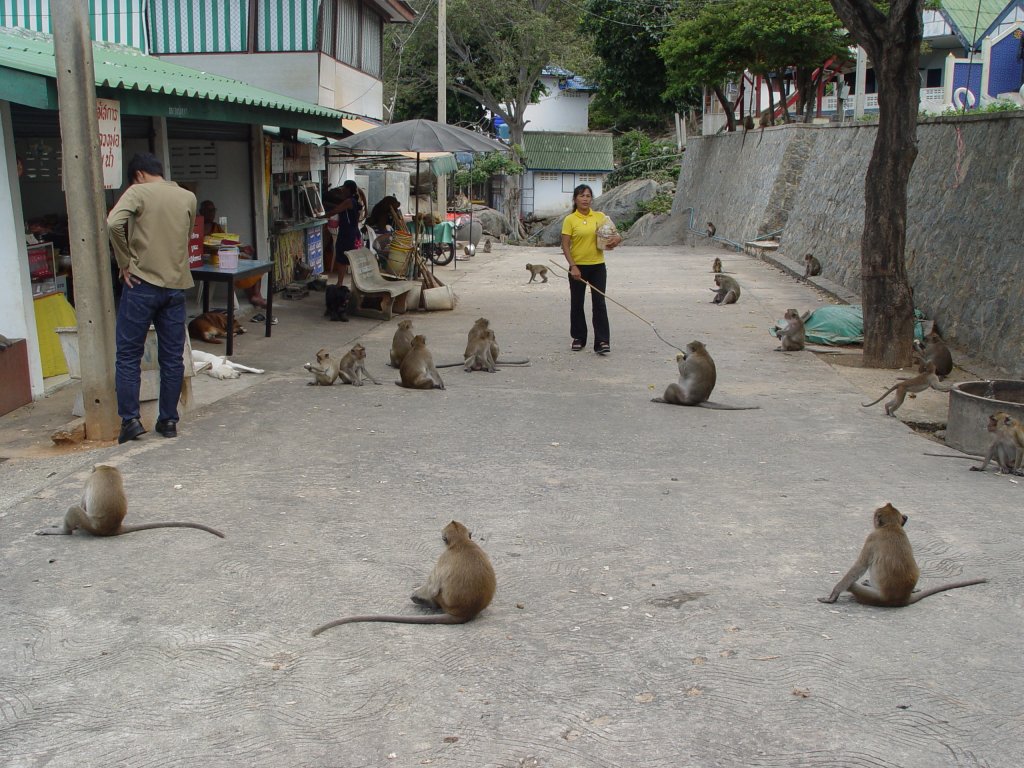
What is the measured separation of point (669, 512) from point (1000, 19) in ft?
67.0

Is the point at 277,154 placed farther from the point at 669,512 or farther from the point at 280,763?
the point at 280,763

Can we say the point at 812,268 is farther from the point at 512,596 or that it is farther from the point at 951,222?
the point at 512,596

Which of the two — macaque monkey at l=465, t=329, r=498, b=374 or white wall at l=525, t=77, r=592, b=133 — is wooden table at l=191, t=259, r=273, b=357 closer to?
macaque monkey at l=465, t=329, r=498, b=374

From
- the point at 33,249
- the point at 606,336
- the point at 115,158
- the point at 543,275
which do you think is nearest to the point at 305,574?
the point at 115,158

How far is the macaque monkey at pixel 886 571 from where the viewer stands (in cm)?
451

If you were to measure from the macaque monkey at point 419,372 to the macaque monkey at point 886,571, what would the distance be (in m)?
5.40

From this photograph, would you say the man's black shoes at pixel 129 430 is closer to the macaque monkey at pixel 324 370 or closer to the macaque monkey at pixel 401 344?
the macaque monkey at pixel 324 370

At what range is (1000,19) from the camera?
71.5ft

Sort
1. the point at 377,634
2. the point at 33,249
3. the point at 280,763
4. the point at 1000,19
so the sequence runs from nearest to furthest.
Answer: the point at 280,763 < the point at 377,634 < the point at 33,249 < the point at 1000,19

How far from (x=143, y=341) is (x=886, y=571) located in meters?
5.15

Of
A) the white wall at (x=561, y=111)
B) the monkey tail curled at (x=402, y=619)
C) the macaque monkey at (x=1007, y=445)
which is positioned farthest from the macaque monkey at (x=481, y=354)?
the white wall at (x=561, y=111)

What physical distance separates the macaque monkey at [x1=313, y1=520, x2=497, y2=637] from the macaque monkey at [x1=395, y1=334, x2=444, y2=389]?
5.13 metres

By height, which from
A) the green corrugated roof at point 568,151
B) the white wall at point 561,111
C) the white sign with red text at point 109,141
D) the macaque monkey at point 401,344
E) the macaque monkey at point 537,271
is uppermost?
the white wall at point 561,111

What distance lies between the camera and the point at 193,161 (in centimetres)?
1339
